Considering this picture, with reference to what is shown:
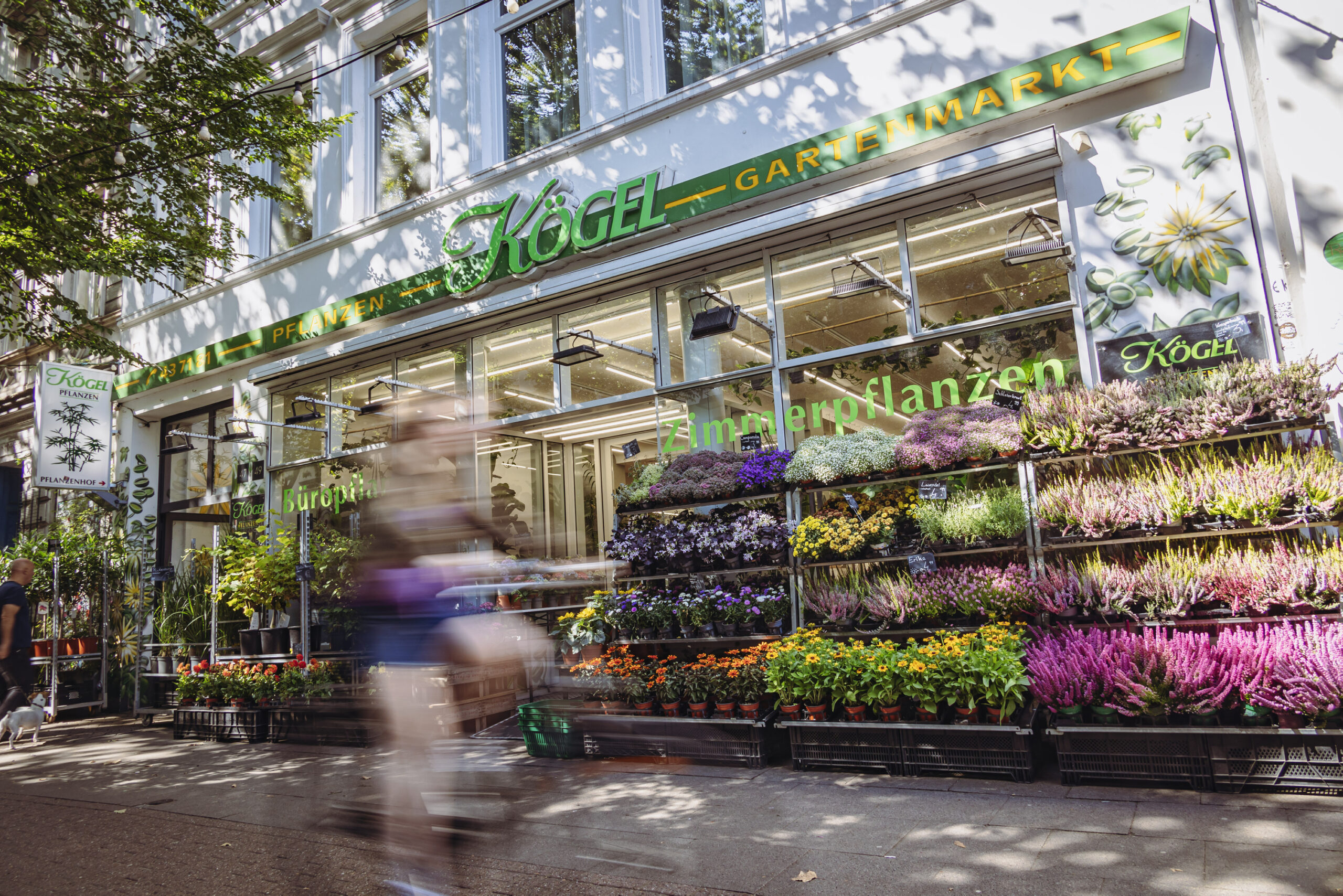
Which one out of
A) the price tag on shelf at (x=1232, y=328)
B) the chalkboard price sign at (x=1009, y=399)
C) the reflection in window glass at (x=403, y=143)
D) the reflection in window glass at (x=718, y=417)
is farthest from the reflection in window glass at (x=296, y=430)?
the price tag on shelf at (x=1232, y=328)

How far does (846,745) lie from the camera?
5539 millimetres

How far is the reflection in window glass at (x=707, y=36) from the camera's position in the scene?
9.00 m

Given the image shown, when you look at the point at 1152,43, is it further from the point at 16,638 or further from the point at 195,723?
the point at 16,638

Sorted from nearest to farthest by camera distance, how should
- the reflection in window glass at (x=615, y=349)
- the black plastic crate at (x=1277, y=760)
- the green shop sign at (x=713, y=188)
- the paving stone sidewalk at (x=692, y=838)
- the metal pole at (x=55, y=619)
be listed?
1. the paving stone sidewalk at (x=692, y=838)
2. the black plastic crate at (x=1277, y=760)
3. the green shop sign at (x=713, y=188)
4. the reflection in window glass at (x=615, y=349)
5. the metal pole at (x=55, y=619)

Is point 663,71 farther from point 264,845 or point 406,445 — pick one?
point 264,845

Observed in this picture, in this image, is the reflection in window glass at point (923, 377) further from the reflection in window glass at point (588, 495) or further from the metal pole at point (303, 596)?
the metal pole at point (303, 596)

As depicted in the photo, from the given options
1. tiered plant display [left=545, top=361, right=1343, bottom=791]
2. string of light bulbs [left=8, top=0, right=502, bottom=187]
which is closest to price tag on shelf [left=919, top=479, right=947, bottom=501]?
tiered plant display [left=545, top=361, right=1343, bottom=791]

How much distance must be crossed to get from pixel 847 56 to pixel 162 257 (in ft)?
29.0

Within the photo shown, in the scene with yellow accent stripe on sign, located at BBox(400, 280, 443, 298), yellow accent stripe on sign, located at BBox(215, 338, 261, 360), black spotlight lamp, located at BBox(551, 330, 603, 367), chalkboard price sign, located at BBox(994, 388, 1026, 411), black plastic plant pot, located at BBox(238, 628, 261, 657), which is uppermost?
yellow accent stripe on sign, located at BBox(215, 338, 261, 360)

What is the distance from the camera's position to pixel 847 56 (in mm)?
8008

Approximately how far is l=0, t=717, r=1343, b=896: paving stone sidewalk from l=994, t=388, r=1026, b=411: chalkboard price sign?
2.71m

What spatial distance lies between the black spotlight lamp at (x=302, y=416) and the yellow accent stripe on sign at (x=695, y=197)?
5.89 metres

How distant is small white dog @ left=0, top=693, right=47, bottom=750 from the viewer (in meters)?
8.80

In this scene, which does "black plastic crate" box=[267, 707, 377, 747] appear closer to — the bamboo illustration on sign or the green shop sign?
the green shop sign
